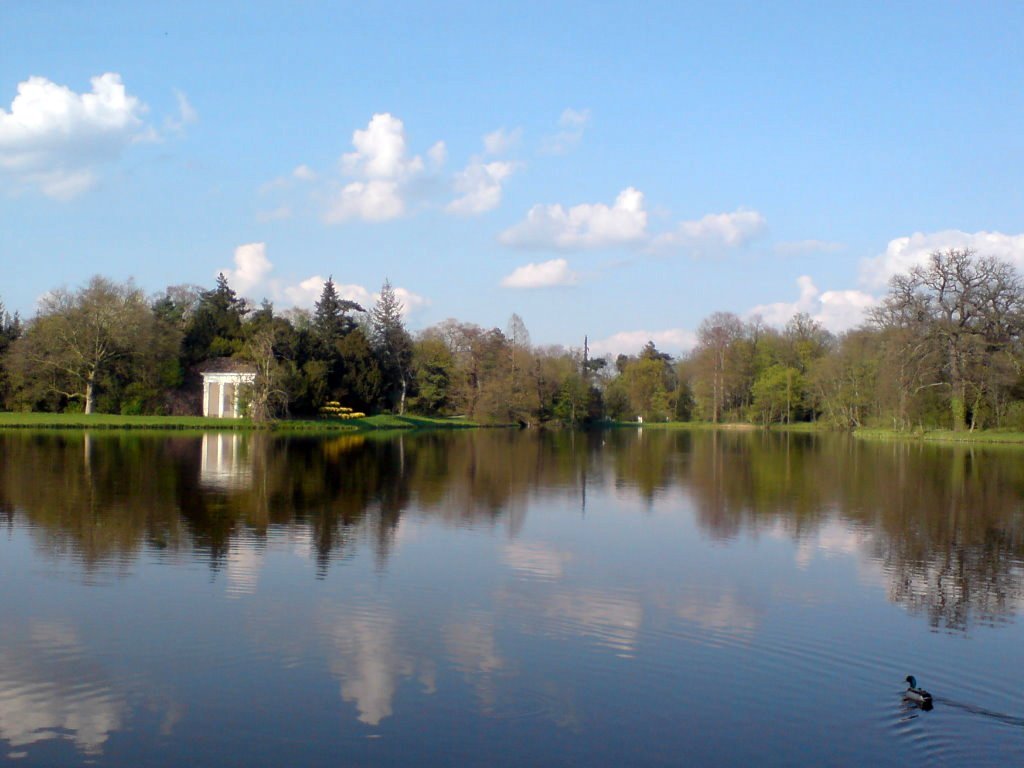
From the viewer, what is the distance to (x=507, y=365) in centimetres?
8238

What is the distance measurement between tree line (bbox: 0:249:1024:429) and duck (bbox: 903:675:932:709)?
5092 cm

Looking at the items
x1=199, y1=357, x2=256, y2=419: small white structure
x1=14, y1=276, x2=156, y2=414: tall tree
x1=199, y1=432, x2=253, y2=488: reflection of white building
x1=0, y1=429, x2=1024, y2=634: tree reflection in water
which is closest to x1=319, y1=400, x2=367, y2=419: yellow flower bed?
x1=199, y1=357, x2=256, y2=419: small white structure

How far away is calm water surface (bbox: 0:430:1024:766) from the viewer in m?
7.04

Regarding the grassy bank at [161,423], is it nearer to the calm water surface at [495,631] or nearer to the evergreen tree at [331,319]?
the evergreen tree at [331,319]

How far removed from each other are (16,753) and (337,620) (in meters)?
3.93

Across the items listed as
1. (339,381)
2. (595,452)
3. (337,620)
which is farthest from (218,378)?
(337,620)

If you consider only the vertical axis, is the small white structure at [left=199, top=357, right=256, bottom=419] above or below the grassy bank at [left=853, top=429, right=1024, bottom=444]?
above

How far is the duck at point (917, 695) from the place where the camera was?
7.88m

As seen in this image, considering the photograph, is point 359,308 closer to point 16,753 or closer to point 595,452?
point 595,452

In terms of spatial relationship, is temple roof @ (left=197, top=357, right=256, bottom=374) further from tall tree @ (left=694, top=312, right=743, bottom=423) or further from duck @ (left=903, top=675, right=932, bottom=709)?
duck @ (left=903, top=675, right=932, bottom=709)

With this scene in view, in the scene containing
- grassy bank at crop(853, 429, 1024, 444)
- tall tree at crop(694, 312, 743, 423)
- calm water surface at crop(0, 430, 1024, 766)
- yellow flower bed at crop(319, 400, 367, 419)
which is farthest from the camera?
tall tree at crop(694, 312, 743, 423)

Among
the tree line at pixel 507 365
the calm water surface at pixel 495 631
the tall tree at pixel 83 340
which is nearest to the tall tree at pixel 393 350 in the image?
the tree line at pixel 507 365

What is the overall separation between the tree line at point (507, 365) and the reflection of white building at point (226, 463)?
15334 millimetres

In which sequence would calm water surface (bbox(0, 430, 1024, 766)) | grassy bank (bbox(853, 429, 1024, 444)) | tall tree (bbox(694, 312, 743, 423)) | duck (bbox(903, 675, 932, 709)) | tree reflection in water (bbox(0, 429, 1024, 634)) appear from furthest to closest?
1. tall tree (bbox(694, 312, 743, 423))
2. grassy bank (bbox(853, 429, 1024, 444))
3. tree reflection in water (bbox(0, 429, 1024, 634))
4. duck (bbox(903, 675, 932, 709))
5. calm water surface (bbox(0, 430, 1024, 766))
